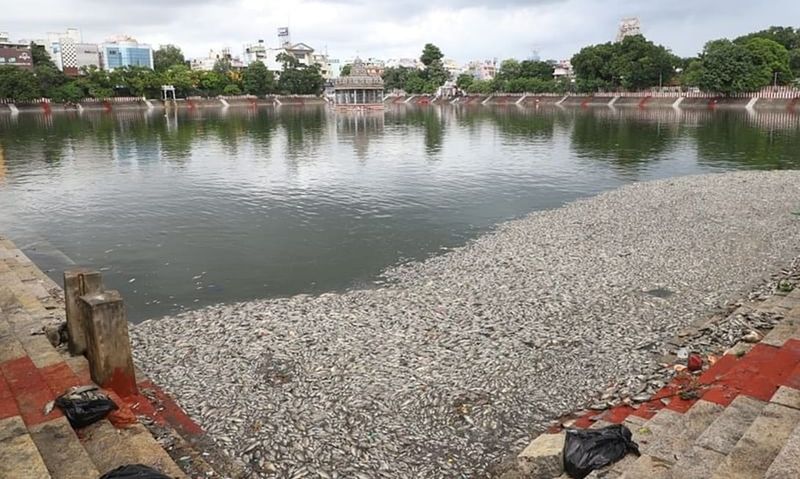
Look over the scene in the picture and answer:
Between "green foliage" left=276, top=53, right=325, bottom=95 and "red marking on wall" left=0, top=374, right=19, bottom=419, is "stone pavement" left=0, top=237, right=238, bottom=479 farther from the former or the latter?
"green foliage" left=276, top=53, right=325, bottom=95

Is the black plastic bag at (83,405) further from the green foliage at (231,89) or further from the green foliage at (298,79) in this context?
the green foliage at (298,79)

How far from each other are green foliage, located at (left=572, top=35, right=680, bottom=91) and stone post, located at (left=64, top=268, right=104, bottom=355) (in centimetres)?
10762

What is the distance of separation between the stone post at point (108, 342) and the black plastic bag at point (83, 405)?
727mm

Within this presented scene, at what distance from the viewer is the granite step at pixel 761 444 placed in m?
5.38

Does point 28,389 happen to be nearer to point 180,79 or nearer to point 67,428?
point 67,428

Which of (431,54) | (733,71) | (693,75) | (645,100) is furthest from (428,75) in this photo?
(733,71)

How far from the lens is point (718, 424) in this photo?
259 inches

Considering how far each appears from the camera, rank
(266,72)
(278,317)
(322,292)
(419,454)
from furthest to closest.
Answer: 1. (266,72)
2. (322,292)
3. (278,317)
4. (419,454)

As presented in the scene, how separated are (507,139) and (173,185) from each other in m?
31.9

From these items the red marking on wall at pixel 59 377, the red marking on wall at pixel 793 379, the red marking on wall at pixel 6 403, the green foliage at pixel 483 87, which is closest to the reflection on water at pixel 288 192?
the red marking on wall at pixel 59 377

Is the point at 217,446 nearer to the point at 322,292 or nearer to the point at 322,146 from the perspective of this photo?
the point at 322,292

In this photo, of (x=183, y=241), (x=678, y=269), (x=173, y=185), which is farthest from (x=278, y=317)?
(x=173, y=185)

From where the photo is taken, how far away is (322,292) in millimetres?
14648

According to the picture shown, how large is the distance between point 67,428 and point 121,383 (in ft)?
5.36
